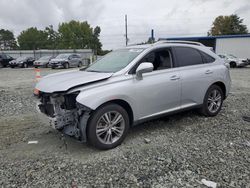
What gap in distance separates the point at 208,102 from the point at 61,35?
227 ft

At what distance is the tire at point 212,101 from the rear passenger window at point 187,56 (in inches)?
28.1

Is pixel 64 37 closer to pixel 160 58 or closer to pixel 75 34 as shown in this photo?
pixel 75 34

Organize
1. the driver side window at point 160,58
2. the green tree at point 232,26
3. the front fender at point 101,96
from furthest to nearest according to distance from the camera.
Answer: the green tree at point 232,26 → the driver side window at point 160,58 → the front fender at point 101,96

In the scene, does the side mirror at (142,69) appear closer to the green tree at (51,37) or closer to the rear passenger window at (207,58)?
the rear passenger window at (207,58)

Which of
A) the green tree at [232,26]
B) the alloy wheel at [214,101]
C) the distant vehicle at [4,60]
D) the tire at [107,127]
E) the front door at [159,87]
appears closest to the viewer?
the tire at [107,127]

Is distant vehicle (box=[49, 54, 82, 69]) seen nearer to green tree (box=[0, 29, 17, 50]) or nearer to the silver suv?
the silver suv

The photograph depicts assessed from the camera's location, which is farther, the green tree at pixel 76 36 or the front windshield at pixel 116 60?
the green tree at pixel 76 36

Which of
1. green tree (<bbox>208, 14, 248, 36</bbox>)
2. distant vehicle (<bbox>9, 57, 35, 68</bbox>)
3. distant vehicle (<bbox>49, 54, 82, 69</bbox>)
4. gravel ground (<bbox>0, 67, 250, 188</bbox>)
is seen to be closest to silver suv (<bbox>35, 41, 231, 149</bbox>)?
gravel ground (<bbox>0, 67, 250, 188</bbox>)

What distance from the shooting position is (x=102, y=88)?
133 inches

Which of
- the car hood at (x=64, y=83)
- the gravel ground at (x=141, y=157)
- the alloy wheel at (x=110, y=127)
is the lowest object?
the gravel ground at (x=141, y=157)

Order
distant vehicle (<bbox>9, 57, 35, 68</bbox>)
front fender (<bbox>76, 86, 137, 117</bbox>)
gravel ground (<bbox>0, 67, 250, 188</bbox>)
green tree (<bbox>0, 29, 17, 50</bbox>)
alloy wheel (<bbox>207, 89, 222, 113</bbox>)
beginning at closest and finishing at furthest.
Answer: gravel ground (<bbox>0, 67, 250, 188</bbox>) → front fender (<bbox>76, 86, 137, 117</bbox>) → alloy wheel (<bbox>207, 89, 222, 113</bbox>) → distant vehicle (<bbox>9, 57, 35, 68</bbox>) → green tree (<bbox>0, 29, 17, 50</bbox>)

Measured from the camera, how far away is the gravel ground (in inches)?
109

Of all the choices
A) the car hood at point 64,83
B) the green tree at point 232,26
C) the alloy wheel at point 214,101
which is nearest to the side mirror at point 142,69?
the car hood at point 64,83

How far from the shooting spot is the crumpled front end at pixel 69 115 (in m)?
3.30
